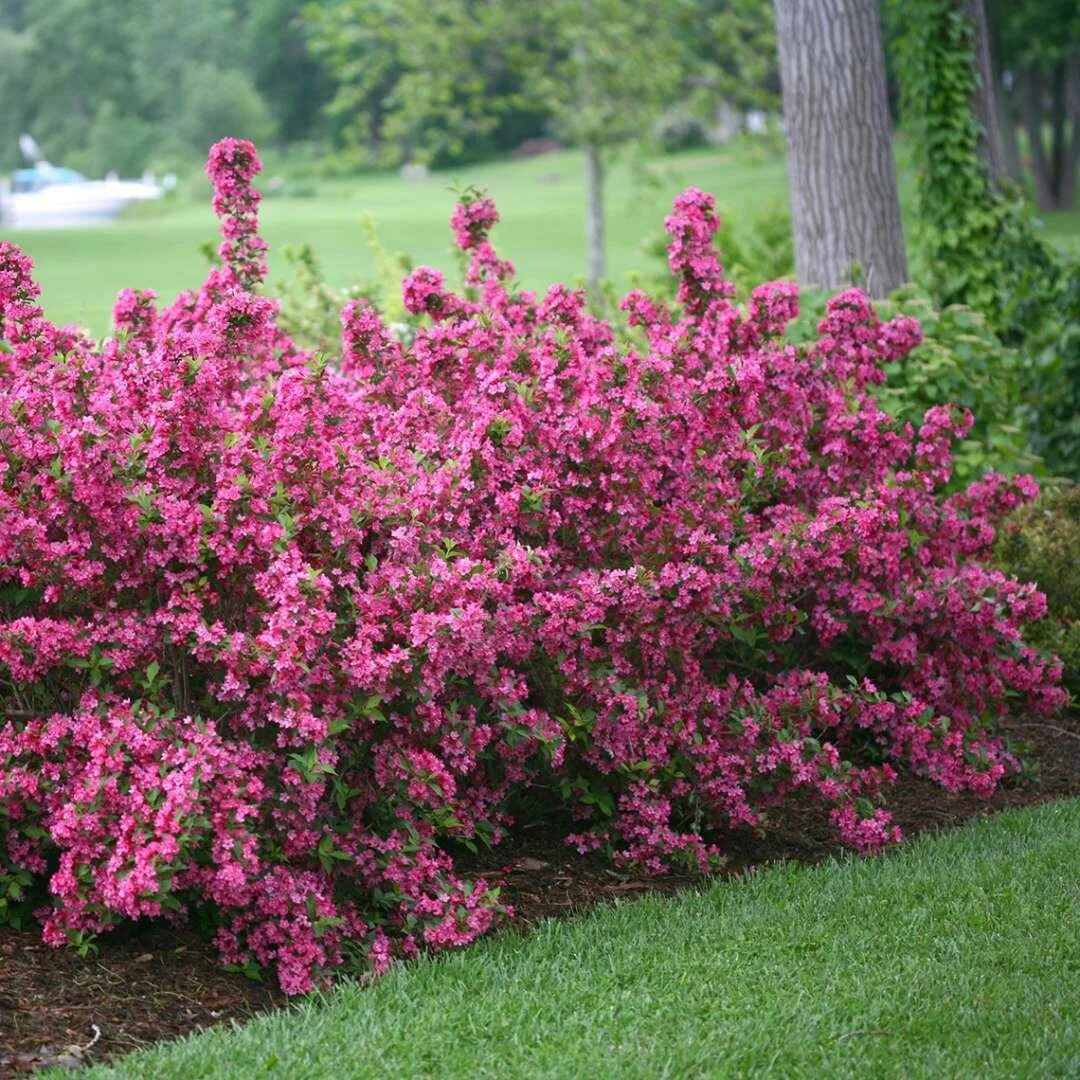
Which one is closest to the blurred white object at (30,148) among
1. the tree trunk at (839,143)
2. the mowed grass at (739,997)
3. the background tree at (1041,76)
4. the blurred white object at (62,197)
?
the blurred white object at (62,197)

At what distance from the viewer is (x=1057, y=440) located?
10.1 metres

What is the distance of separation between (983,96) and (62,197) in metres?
70.1

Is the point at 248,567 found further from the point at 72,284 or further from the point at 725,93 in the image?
the point at 72,284

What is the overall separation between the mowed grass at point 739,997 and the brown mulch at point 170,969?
22 centimetres

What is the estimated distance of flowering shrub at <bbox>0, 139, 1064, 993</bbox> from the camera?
→ 434 centimetres

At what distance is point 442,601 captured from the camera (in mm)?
4477

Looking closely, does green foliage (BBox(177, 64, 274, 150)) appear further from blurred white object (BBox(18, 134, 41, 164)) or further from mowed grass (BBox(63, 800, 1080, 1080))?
mowed grass (BBox(63, 800, 1080, 1080))

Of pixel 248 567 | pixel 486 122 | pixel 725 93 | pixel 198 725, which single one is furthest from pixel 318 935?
pixel 725 93

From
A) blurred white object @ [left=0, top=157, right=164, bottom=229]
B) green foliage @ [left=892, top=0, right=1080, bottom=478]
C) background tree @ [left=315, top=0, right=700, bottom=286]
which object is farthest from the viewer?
blurred white object @ [left=0, top=157, right=164, bottom=229]

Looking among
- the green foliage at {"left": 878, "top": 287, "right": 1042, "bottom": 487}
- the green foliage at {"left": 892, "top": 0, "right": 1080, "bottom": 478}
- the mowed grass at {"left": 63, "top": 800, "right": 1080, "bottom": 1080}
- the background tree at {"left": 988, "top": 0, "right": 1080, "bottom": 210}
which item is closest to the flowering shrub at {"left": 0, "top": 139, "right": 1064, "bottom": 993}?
the mowed grass at {"left": 63, "top": 800, "right": 1080, "bottom": 1080}

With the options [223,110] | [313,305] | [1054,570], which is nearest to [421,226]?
[313,305]

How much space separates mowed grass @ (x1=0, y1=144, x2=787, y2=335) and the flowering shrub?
45.8 feet

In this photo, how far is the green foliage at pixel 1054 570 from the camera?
7031mm

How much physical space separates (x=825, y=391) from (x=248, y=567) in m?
2.34
